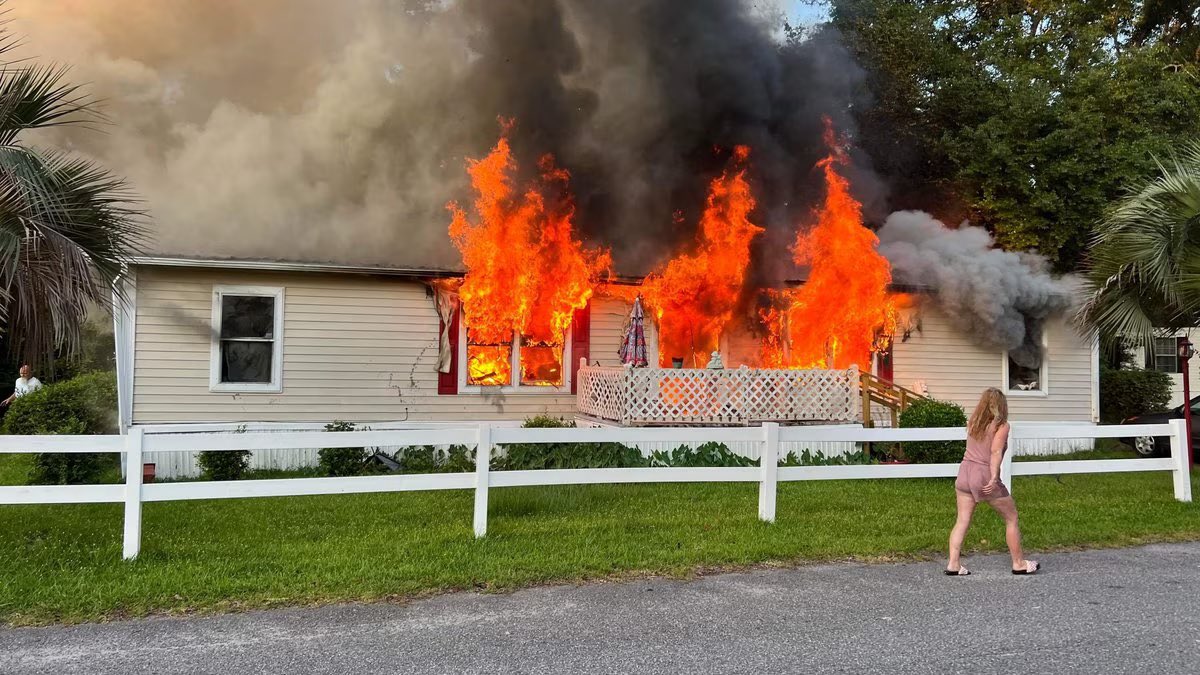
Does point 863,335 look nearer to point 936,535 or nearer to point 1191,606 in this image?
point 936,535

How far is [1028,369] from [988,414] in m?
11.3

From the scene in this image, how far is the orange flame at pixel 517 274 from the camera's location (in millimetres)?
13453

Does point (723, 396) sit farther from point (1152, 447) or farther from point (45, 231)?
point (1152, 447)

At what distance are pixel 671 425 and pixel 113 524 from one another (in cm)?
731

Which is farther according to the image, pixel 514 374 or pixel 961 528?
pixel 514 374

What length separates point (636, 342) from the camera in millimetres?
13070

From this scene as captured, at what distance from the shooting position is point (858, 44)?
20688mm

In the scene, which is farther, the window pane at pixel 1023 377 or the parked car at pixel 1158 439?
the window pane at pixel 1023 377

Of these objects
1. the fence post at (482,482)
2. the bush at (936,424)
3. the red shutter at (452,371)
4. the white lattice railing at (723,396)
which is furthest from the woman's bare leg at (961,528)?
the red shutter at (452,371)

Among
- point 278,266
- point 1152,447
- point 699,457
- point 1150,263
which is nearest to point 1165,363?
point 1152,447

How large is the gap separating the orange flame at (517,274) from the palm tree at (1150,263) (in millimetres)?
6839

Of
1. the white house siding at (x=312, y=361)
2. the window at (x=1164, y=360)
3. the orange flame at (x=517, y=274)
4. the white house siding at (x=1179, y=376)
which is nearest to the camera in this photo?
the white house siding at (x=312, y=361)

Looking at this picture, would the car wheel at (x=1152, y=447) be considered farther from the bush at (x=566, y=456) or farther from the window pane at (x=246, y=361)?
the window pane at (x=246, y=361)

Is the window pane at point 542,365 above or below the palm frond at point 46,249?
below
